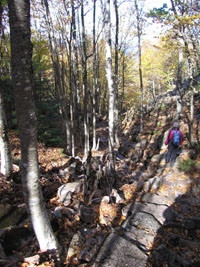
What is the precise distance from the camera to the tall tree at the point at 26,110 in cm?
247

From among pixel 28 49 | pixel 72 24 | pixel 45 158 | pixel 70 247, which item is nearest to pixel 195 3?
pixel 72 24

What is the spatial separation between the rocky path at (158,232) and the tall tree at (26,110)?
4.21ft

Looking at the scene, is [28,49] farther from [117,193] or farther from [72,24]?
[72,24]

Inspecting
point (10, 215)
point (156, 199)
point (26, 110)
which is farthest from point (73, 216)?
point (26, 110)

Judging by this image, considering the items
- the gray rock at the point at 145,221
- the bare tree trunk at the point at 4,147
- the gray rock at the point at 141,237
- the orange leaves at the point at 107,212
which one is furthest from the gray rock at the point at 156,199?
the bare tree trunk at the point at 4,147

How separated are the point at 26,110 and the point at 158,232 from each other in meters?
4.06

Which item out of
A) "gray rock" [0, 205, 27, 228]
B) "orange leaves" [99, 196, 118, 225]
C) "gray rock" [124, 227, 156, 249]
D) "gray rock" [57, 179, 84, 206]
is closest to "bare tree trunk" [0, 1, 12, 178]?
"gray rock" [0, 205, 27, 228]

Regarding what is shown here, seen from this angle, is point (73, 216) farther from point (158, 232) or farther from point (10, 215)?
point (158, 232)

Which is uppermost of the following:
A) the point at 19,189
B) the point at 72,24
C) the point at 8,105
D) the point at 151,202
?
the point at 72,24

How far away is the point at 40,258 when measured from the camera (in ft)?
10.2

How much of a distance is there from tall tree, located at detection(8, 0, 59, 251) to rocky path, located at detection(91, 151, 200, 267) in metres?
1.28

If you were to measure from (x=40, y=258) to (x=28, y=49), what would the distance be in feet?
Result: 12.0

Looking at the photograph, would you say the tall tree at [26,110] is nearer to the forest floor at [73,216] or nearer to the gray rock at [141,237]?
the forest floor at [73,216]

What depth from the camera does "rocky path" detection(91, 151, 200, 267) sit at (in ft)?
10.4
